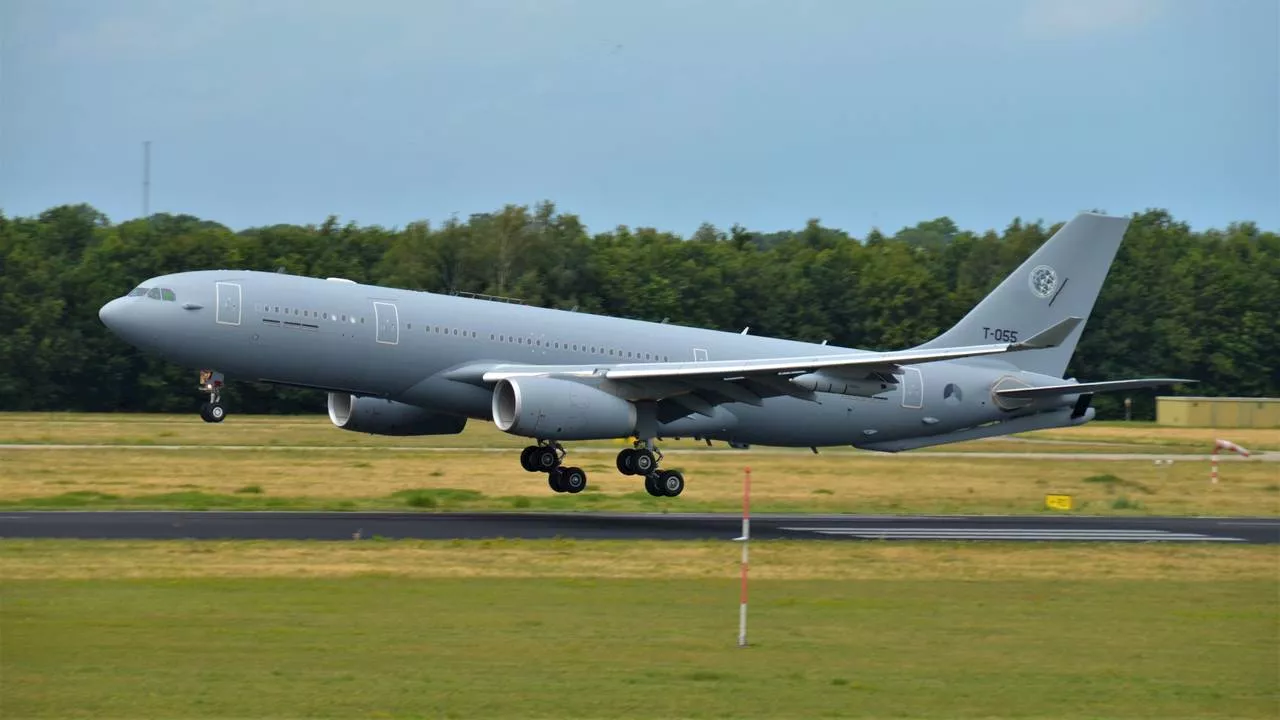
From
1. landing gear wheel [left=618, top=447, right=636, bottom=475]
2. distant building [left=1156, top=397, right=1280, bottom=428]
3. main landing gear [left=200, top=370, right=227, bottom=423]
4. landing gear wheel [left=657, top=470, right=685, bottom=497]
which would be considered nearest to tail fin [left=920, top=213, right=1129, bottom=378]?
landing gear wheel [left=657, top=470, right=685, bottom=497]

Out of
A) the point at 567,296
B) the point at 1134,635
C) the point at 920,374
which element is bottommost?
the point at 1134,635

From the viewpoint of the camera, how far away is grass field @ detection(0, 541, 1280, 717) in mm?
12703

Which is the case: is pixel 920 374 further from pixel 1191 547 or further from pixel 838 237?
pixel 838 237

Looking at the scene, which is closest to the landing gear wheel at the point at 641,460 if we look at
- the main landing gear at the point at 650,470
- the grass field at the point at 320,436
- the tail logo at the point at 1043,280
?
the main landing gear at the point at 650,470

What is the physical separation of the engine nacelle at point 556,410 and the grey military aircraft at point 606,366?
0.04 metres

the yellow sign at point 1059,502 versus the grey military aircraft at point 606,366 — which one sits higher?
the grey military aircraft at point 606,366

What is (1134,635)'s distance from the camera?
16453 millimetres

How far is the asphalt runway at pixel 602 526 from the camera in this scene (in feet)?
82.0

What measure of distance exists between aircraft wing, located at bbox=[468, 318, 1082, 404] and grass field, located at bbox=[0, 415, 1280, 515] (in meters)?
2.88

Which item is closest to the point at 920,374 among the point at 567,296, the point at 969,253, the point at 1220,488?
the point at 1220,488

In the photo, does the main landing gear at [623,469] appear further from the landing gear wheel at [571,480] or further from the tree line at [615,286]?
the tree line at [615,286]

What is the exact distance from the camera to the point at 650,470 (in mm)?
31750

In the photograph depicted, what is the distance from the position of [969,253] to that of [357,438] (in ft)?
159

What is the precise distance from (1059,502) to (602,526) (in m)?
11.9
